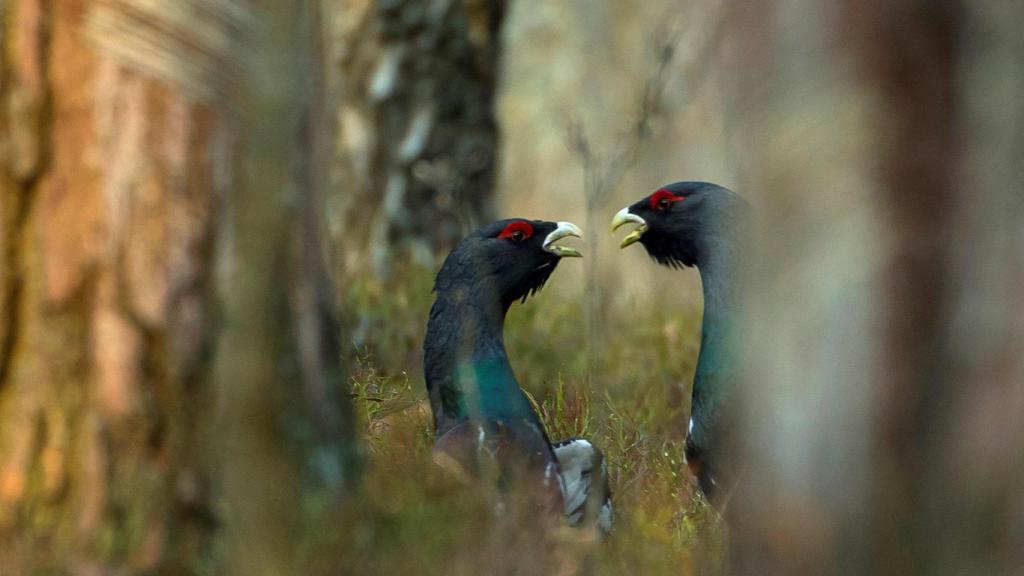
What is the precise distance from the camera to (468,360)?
509cm

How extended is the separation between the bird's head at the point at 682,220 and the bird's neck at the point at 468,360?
666 millimetres

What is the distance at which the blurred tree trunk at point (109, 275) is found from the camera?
3.63 m

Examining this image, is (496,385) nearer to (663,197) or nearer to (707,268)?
(707,268)

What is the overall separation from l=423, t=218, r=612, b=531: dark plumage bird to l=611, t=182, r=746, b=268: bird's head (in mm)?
410

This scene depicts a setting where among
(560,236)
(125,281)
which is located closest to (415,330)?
(560,236)

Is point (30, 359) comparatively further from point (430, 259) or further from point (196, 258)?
point (430, 259)

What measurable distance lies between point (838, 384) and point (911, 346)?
0.39 feet

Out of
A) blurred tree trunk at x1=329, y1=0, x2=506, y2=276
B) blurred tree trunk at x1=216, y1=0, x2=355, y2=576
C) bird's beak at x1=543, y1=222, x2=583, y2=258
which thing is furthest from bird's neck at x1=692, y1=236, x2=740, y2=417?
blurred tree trunk at x1=329, y1=0, x2=506, y2=276

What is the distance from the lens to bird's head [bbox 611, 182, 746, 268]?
5.73 m

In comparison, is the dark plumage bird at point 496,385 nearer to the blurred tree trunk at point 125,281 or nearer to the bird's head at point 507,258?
the bird's head at point 507,258

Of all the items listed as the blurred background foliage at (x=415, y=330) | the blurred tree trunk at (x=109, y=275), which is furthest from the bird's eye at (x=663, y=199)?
the blurred tree trunk at (x=109, y=275)

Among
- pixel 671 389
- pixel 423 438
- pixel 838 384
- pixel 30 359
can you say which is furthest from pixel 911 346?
pixel 671 389

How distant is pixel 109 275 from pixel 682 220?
2.70m

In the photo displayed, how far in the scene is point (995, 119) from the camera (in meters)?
2.23
